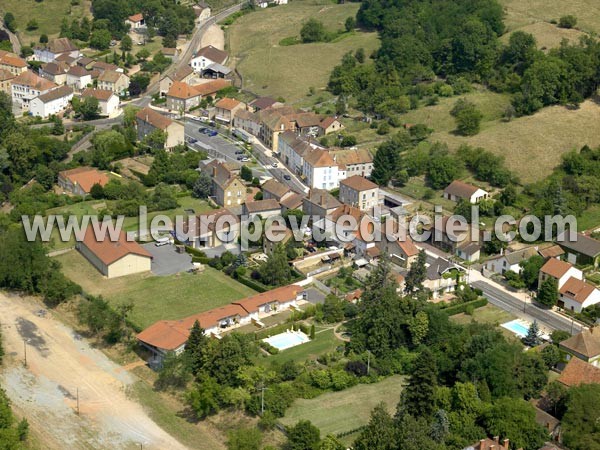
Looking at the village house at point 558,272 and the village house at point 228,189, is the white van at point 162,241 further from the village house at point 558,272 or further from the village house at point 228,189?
the village house at point 558,272

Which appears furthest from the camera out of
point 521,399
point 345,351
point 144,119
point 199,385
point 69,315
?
point 144,119

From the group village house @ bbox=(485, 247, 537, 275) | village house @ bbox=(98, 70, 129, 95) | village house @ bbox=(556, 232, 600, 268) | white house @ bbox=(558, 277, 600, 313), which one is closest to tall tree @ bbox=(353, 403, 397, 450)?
white house @ bbox=(558, 277, 600, 313)

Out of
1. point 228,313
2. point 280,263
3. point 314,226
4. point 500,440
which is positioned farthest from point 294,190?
point 500,440

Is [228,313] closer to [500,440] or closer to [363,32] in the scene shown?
[500,440]

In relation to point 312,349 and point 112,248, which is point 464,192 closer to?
point 312,349

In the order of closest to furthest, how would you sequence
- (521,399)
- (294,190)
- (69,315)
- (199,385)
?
1. (521,399)
2. (199,385)
3. (69,315)
4. (294,190)

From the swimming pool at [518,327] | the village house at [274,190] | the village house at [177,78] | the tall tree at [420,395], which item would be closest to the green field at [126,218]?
the village house at [274,190]

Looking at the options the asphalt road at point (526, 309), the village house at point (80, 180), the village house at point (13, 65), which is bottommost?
the asphalt road at point (526, 309)
